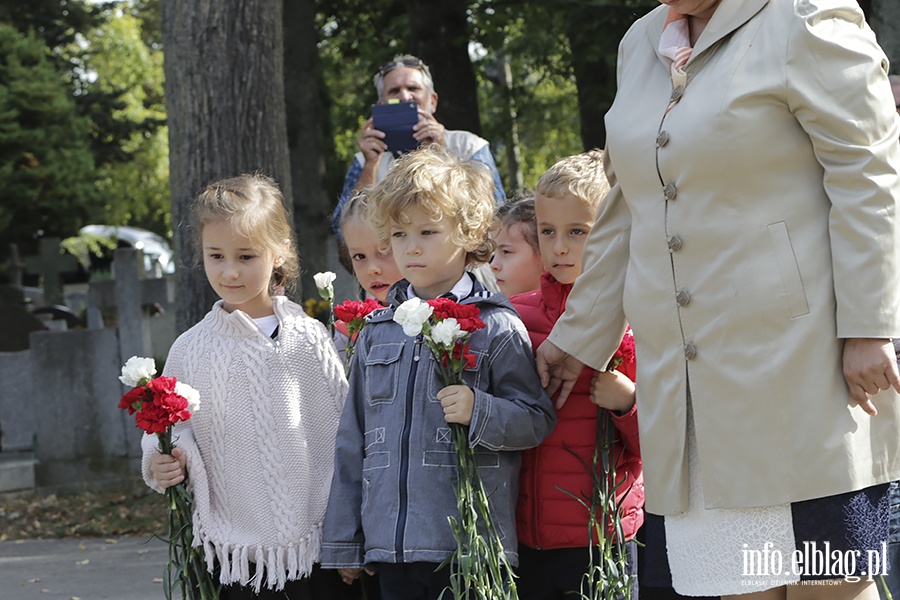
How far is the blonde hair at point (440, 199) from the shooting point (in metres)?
3.35

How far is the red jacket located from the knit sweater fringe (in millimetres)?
638

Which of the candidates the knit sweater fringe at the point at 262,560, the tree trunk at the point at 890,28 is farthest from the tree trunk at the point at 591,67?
the knit sweater fringe at the point at 262,560

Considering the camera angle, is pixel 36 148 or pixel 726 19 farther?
pixel 36 148

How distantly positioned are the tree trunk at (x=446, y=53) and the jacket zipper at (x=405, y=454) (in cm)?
807

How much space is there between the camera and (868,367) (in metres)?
2.63

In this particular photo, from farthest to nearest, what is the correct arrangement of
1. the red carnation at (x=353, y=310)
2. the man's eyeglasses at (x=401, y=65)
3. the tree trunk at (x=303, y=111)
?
the tree trunk at (x=303, y=111) < the man's eyeglasses at (x=401, y=65) < the red carnation at (x=353, y=310)

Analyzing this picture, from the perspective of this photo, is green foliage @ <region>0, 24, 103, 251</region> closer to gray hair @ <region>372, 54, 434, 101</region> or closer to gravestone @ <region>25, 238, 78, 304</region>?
gravestone @ <region>25, 238, 78, 304</region>

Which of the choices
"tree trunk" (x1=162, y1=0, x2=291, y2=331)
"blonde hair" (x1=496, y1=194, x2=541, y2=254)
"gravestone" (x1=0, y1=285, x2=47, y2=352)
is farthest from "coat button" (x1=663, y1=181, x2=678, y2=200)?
"gravestone" (x1=0, y1=285, x2=47, y2=352)

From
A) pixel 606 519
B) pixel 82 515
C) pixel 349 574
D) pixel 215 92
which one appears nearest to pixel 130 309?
pixel 82 515

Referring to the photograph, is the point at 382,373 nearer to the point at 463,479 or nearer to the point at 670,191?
the point at 463,479

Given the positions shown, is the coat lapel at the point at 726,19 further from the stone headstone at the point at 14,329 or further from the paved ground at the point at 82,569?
the stone headstone at the point at 14,329

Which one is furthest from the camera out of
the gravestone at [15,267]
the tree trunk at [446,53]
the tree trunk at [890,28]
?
the gravestone at [15,267]

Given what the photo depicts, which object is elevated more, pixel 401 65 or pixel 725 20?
pixel 401 65

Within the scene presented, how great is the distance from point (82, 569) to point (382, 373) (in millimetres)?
3919
